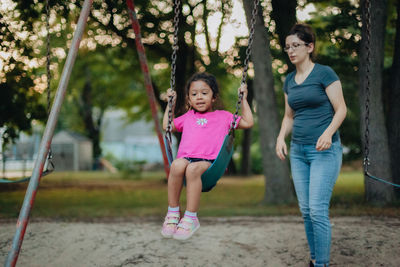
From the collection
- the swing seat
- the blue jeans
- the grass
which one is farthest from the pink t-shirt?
the grass

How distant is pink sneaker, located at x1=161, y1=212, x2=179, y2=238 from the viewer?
3.24 meters

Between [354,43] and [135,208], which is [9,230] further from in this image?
[354,43]

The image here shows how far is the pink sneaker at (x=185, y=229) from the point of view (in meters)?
3.19

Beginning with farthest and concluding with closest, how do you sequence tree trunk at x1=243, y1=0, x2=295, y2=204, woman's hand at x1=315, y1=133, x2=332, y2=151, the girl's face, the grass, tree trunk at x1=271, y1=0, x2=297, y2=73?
tree trunk at x1=243, y1=0, x2=295, y2=204 → tree trunk at x1=271, y1=0, x2=297, y2=73 → the grass → the girl's face → woman's hand at x1=315, y1=133, x2=332, y2=151

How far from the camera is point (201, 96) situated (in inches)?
142

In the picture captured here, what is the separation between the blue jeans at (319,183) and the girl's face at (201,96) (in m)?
0.85

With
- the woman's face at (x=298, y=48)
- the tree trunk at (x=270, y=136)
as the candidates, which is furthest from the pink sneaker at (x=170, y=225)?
the tree trunk at (x=270, y=136)

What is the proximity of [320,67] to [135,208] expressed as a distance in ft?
21.8

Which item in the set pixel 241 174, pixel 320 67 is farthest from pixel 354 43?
pixel 241 174

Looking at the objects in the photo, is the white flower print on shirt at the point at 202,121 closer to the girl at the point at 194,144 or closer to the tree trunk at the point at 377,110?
the girl at the point at 194,144

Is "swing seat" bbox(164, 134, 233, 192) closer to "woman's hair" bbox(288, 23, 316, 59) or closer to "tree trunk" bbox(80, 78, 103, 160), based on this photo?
"woman's hair" bbox(288, 23, 316, 59)

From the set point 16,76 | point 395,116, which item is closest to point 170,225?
point 395,116

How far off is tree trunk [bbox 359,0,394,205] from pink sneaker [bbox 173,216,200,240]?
4.85m

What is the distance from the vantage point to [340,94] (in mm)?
3111
